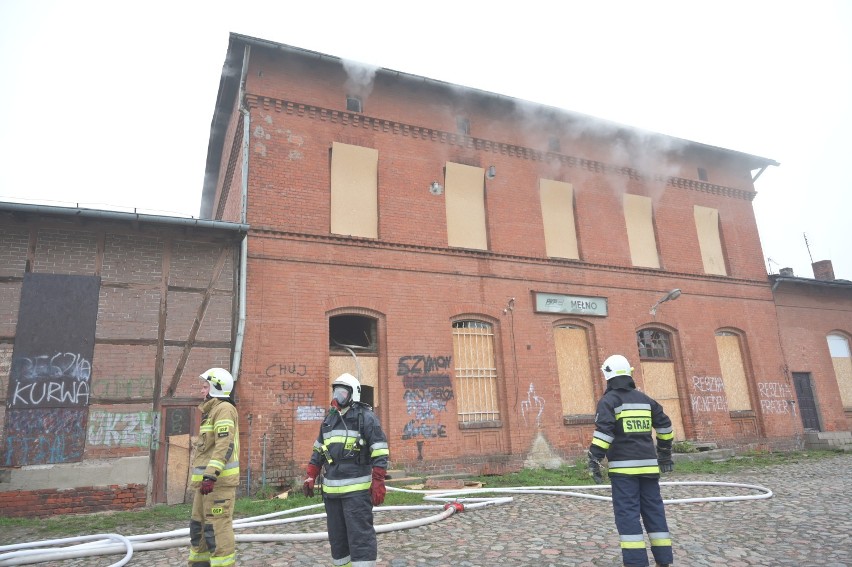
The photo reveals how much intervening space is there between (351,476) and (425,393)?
703 centimetres

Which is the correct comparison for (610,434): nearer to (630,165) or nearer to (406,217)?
(406,217)

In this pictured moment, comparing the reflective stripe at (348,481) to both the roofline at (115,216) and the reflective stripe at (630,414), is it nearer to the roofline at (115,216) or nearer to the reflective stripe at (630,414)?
the reflective stripe at (630,414)

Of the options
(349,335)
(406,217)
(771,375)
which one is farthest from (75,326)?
(771,375)

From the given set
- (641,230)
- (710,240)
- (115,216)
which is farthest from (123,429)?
(710,240)

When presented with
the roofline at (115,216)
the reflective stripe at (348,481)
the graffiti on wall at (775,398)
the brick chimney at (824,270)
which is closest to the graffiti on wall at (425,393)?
the roofline at (115,216)

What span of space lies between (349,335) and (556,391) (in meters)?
5.05

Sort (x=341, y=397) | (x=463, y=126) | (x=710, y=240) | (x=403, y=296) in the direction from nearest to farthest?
(x=341, y=397), (x=403, y=296), (x=463, y=126), (x=710, y=240)

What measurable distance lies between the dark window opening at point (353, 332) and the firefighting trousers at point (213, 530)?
6521 mm

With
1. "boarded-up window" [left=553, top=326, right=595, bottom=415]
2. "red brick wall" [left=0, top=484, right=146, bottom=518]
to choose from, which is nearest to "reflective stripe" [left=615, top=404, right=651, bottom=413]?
"red brick wall" [left=0, top=484, right=146, bottom=518]

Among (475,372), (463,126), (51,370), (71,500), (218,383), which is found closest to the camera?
(218,383)

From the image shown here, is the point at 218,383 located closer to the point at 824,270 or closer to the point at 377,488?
the point at 377,488

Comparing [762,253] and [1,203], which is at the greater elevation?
[762,253]

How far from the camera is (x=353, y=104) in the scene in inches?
492

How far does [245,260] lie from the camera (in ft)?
33.9
